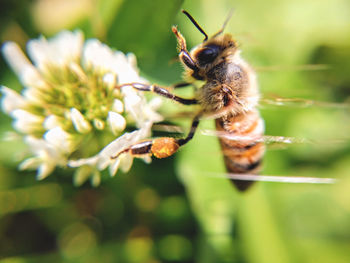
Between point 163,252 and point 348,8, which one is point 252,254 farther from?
point 348,8

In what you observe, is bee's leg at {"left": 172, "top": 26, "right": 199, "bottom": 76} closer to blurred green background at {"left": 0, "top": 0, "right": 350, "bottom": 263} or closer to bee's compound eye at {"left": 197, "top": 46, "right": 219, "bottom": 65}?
bee's compound eye at {"left": 197, "top": 46, "right": 219, "bottom": 65}

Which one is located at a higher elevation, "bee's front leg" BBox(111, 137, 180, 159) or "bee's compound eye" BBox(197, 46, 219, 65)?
"bee's compound eye" BBox(197, 46, 219, 65)

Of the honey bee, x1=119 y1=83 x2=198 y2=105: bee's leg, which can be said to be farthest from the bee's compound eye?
x1=119 y1=83 x2=198 y2=105: bee's leg

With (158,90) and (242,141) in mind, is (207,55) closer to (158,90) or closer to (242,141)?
(158,90)

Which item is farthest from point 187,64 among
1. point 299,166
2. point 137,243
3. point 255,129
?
point 299,166

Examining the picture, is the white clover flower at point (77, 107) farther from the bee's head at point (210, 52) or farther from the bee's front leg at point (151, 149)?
the bee's head at point (210, 52)

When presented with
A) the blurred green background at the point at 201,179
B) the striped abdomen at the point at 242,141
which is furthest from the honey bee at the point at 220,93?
the blurred green background at the point at 201,179
